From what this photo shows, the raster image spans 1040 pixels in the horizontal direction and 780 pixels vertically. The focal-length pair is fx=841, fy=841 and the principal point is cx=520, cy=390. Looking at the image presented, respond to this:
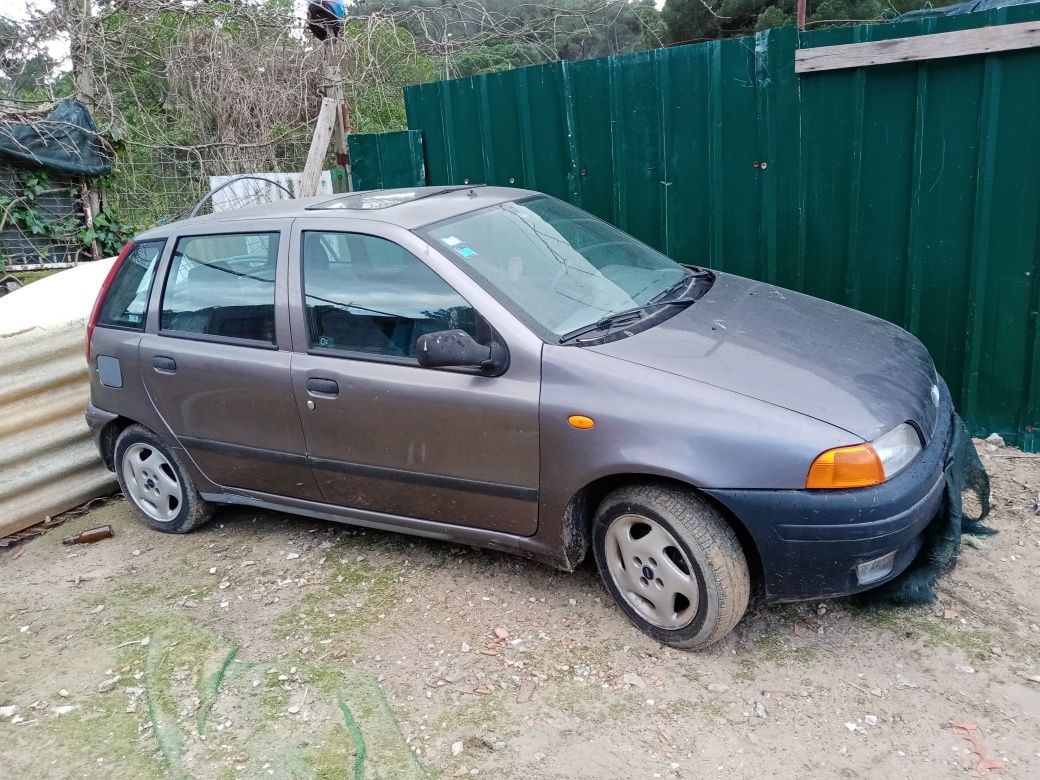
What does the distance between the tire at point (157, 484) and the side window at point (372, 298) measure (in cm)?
134

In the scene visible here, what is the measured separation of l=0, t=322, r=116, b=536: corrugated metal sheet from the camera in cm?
479

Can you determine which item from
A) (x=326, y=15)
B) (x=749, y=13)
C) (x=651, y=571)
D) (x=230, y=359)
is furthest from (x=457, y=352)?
(x=749, y=13)

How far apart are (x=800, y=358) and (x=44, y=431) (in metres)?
4.28

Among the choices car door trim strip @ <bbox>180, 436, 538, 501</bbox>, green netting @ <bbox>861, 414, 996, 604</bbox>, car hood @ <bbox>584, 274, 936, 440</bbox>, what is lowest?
green netting @ <bbox>861, 414, 996, 604</bbox>

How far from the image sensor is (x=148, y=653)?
3.57 m

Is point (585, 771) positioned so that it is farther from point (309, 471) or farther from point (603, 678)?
point (309, 471)

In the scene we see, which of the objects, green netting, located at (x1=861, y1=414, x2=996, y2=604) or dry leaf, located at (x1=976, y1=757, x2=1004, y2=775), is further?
green netting, located at (x1=861, y1=414, x2=996, y2=604)

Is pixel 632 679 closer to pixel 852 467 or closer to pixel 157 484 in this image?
pixel 852 467

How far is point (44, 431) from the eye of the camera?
497cm

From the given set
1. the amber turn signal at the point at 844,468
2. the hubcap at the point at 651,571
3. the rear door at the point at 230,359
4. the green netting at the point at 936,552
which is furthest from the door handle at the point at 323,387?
the green netting at the point at 936,552

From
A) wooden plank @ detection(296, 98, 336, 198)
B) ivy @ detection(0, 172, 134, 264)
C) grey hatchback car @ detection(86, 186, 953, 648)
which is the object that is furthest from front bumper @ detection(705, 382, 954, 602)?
ivy @ detection(0, 172, 134, 264)

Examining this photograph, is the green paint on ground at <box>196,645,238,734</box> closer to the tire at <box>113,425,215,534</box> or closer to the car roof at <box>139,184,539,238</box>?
the tire at <box>113,425,215,534</box>

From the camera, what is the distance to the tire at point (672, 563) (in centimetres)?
301

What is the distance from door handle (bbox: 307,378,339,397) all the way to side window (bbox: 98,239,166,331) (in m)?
1.24
